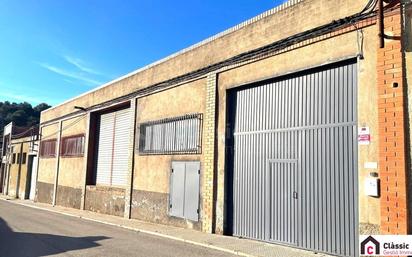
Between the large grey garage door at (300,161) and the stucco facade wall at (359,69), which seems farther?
the large grey garage door at (300,161)

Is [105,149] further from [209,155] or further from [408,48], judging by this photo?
[408,48]

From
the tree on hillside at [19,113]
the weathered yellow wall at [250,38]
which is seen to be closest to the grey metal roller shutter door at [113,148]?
the weathered yellow wall at [250,38]

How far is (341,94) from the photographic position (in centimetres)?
1017

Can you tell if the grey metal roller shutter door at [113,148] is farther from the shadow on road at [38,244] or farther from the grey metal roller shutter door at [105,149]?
the shadow on road at [38,244]

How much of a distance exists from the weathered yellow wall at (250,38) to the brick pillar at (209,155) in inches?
42.5

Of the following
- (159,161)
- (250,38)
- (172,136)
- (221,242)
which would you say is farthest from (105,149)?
(221,242)

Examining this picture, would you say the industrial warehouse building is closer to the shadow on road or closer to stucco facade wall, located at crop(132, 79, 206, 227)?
stucco facade wall, located at crop(132, 79, 206, 227)

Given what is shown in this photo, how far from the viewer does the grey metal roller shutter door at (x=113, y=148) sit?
20.8 m

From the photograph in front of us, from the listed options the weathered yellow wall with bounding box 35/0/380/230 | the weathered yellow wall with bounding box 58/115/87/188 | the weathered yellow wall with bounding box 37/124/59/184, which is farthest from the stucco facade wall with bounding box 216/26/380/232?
the weathered yellow wall with bounding box 37/124/59/184

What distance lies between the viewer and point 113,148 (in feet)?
72.6

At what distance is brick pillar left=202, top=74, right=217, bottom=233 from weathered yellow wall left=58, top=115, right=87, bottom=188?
41.3ft

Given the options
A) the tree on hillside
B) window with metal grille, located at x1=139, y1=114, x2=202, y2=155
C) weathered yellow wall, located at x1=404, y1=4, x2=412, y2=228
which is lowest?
window with metal grille, located at x1=139, y1=114, x2=202, y2=155

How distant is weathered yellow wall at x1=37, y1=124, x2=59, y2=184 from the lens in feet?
99.8

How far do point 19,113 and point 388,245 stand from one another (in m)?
79.7
